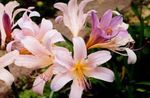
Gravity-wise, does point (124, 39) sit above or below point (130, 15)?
above

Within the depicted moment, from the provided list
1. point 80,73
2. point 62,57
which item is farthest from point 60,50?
point 80,73

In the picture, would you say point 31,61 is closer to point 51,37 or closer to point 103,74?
point 51,37

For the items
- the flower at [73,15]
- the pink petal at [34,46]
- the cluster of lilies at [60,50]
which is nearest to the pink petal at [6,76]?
the cluster of lilies at [60,50]

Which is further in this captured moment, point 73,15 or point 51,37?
point 73,15

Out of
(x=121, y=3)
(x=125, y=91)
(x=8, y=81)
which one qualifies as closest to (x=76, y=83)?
(x=8, y=81)

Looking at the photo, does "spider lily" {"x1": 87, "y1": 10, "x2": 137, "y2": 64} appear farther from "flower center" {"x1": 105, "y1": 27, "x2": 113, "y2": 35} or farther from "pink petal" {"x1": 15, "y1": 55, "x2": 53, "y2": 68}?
"pink petal" {"x1": 15, "y1": 55, "x2": 53, "y2": 68}

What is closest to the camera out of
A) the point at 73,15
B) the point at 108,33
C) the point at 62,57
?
the point at 62,57

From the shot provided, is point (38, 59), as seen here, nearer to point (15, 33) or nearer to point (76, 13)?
point (15, 33)
